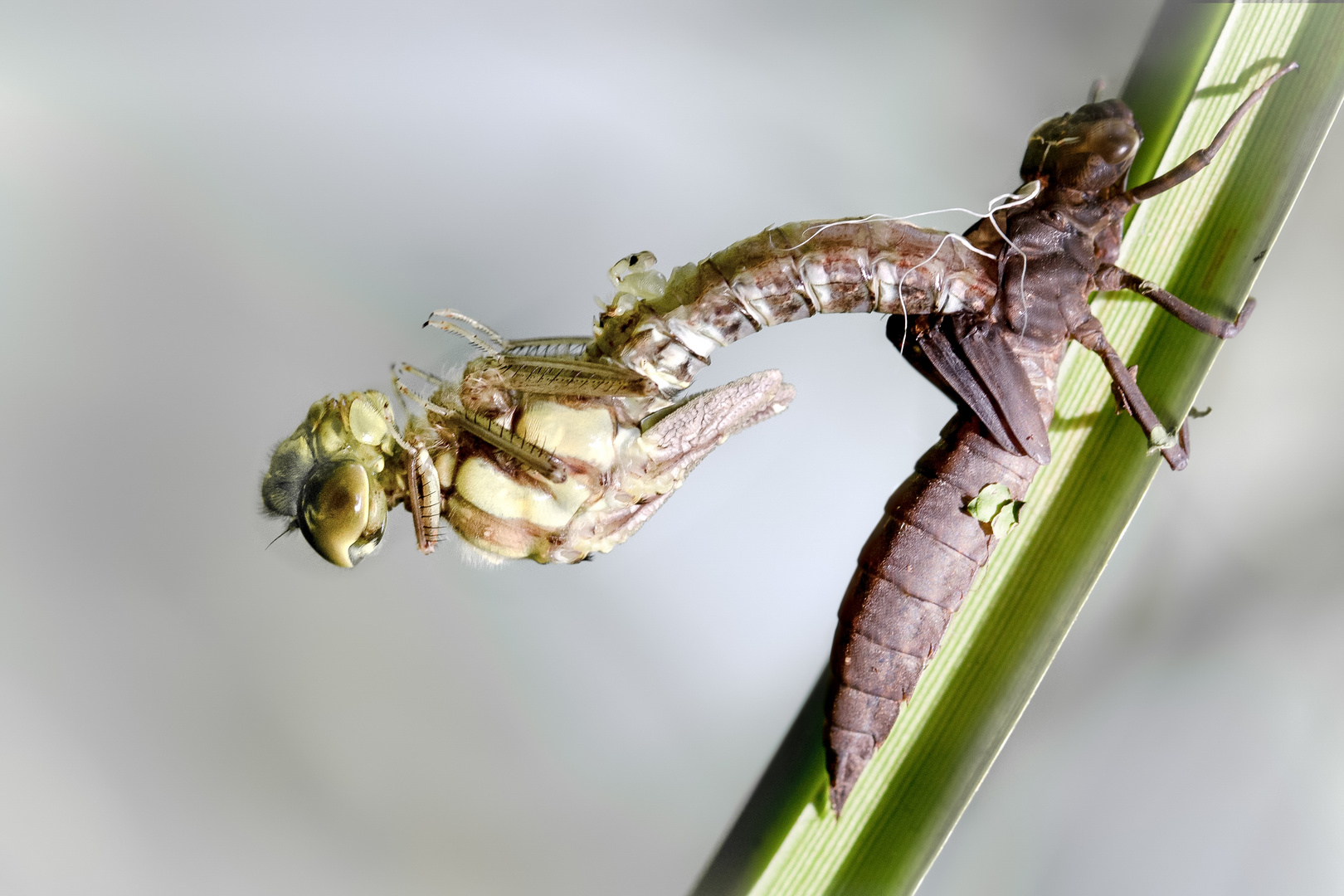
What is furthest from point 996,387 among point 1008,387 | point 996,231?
point 996,231

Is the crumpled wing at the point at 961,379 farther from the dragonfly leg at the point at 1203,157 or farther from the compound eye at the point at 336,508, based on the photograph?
the compound eye at the point at 336,508

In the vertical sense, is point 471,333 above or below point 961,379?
below

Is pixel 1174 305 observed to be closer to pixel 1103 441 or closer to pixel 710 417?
pixel 1103 441

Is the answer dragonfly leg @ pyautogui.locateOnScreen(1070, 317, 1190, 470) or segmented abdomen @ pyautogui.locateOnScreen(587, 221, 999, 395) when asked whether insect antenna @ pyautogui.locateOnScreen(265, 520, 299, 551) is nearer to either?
segmented abdomen @ pyautogui.locateOnScreen(587, 221, 999, 395)

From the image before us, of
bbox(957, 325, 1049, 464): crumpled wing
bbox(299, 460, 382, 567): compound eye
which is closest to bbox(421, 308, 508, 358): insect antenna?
bbox(299, 460, 382, 567): compound eye

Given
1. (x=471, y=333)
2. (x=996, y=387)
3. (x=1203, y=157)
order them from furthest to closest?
(x=471, y=333)
(x=996, y=387)
(x=1203, y=157)
